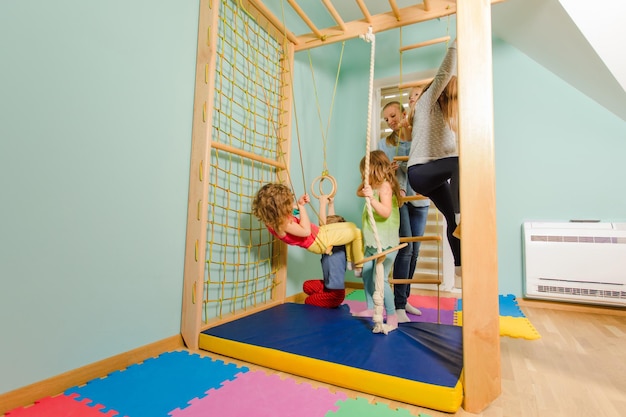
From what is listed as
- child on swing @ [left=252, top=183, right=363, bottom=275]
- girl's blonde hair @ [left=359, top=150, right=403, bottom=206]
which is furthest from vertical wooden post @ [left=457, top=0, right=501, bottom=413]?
child on swing @ [left=252, top=183, right=363, bottom=275]

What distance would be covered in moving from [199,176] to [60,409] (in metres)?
1.06

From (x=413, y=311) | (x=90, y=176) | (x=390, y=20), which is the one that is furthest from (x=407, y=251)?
(x=90, y=176)

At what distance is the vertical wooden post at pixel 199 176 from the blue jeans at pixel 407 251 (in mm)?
1189

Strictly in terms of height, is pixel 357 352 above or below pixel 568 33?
below

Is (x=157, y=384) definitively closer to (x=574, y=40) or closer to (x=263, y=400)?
(x=263, y=400)

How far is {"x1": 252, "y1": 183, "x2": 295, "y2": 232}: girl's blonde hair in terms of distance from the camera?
1900 mm

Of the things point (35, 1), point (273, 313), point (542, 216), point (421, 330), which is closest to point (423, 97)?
point (421, 330)

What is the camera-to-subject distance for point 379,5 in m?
3.04

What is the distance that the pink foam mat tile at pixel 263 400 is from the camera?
3.53ft

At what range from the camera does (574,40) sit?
217cm

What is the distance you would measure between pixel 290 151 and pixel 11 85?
1644mm

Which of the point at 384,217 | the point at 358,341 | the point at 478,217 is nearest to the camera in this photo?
the point at 478,217

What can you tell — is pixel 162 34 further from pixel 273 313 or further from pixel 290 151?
pixel 273 313

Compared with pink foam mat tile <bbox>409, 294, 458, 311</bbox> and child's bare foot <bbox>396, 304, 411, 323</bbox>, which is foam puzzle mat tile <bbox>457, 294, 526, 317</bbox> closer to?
pink foam mat tile <bbox>409, 294, 458, 311</bbox>
